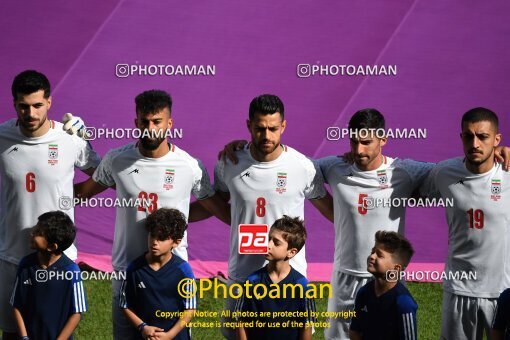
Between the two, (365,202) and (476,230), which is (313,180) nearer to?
(365,202)

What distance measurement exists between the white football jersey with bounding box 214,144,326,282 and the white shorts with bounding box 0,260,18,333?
1.24 metres

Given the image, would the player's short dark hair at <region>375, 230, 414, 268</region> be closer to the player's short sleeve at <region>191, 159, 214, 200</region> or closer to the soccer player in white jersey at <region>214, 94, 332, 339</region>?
the soccer player in white jersey at <region>214, 94, 332, 339</region>

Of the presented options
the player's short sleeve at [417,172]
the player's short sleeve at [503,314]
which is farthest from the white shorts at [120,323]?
the player's short sleeve at [503,314]

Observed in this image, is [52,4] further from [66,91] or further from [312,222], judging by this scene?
[312,222]

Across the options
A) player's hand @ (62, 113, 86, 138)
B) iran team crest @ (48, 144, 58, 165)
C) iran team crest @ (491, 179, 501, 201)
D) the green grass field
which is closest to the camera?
iran team crest @ (491, 179, 501, 201)

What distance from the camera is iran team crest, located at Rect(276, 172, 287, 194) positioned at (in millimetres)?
6930

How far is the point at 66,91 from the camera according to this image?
931cm

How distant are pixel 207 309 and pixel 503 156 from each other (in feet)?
8.97

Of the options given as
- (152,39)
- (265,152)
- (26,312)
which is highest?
(152,39)

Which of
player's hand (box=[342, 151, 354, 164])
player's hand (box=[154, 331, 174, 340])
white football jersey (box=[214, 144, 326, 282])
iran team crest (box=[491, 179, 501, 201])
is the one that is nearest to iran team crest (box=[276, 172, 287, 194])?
white football jersey (box=[214, 144, 326, 282])

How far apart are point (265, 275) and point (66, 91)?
124 inches

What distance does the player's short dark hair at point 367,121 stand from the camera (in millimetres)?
6852

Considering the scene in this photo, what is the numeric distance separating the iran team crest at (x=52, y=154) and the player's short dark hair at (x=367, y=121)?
5.45ft

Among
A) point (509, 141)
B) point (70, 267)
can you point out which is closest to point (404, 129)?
point (509, 141)
